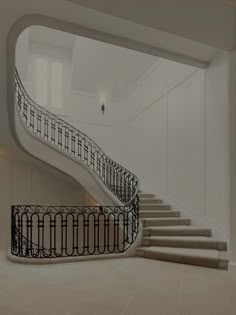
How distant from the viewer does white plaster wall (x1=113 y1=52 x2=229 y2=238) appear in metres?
5.91

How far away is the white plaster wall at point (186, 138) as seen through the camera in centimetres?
591

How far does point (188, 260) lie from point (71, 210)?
3829 mm

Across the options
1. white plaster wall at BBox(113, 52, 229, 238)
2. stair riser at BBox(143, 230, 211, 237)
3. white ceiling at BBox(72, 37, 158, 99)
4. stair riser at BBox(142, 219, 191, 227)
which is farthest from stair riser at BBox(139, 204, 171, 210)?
white ceiling at BBox(72, 37, 158, 99)

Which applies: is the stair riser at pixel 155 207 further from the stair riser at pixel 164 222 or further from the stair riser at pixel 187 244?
the stair riser at pixel 187 244

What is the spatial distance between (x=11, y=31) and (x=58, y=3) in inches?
29.2

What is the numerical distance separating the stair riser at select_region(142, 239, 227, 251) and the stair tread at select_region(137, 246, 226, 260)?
0.37 ft

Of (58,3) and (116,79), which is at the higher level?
(116,79)

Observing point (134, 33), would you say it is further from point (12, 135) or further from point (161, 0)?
point (12, 135)

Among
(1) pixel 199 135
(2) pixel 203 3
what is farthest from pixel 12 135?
(2) pixel 203 3

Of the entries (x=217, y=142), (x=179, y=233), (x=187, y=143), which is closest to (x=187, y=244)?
(x=179, y=233)

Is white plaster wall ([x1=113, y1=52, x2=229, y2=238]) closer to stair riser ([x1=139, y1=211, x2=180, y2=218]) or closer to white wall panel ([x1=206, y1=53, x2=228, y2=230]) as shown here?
white wall panel ([x1=206, y1=53, x2=228, y2=230])

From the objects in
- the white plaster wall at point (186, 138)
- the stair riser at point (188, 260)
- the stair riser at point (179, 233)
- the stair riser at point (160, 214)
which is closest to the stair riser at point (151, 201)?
the white plaster wall at point (186, 138)

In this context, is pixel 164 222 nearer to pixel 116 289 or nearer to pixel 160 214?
pixel 160 214

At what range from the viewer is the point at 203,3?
4.54 metres
